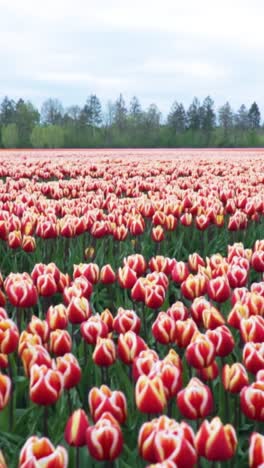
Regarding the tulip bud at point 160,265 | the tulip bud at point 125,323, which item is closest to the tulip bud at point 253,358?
the tulip bud at point 125,323

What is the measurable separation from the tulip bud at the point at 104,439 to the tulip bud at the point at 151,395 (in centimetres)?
22

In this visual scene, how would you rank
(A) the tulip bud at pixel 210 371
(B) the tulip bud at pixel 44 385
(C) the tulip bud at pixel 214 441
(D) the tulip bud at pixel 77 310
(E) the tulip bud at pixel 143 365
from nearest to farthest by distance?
(C) the tulip bud at pixel 214 441 → (B) the tulip bud at pixel 44 385 → (E) the tulip bud at pixel 143 365 → (A) the tulip bud at pixel 210 371 → (D) the tulip bud at pixel 77 310

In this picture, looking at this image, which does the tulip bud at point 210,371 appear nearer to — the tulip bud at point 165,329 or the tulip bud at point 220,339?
the tulip bud at point 220,339

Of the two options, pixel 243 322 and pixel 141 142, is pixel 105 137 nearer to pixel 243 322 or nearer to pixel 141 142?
pixel 141 142

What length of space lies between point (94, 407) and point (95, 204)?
520cm

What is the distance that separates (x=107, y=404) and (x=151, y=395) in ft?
0.47

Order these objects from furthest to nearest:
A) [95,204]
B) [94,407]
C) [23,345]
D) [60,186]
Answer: [60,186] → [95,204] → [23,345] → [94,407]

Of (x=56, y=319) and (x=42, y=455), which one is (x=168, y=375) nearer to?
(x=42, y=455)

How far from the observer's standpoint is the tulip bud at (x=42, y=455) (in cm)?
162

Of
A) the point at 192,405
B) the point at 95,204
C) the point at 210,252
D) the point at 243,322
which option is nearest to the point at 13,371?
the point at 243,322

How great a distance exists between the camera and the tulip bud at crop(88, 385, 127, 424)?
77.0 inches

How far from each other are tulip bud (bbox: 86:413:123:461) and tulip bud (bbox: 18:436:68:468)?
16 centimetres

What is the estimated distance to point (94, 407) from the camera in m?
2.01

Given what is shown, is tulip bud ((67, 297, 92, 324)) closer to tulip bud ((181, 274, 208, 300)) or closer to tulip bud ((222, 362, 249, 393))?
tulip bud ((181, 274, 208, 300))
